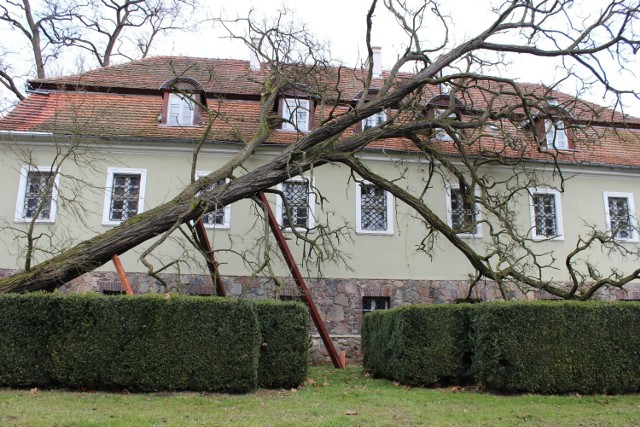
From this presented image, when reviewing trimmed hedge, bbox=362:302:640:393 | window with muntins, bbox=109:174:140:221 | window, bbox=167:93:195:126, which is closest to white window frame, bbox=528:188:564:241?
trimmed hedge, bbox=362:302:640:393

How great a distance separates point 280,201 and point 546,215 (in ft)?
25.9

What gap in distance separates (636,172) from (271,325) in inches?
521

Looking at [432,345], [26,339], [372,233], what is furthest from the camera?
[372,233]

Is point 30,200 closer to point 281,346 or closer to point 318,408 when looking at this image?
point 281,346

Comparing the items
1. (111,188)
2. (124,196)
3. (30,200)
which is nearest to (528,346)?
(124,196)

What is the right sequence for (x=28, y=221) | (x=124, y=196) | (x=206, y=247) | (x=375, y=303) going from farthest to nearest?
(x=375, y=303)
(x=124, y=196)
(x=28, y=221)
(x=206, y=247)

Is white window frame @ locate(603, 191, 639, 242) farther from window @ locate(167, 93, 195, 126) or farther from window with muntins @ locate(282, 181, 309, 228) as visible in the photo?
window @ locate(167, 93, 195, 126)

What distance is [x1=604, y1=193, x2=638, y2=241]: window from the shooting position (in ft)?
54.2

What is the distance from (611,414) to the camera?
730 centimetres

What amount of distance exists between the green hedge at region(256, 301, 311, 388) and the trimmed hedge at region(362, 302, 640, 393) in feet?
6.07

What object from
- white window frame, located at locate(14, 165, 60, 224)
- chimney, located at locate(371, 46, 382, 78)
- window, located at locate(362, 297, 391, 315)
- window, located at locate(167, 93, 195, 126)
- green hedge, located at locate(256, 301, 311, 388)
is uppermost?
chimney, located at locate(371, 46, 382, 78)

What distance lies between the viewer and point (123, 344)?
8.40 meters

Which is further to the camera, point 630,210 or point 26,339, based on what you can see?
point 630,210

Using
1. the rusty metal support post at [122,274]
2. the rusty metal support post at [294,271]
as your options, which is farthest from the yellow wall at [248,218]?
the rusty metal support post at [122,274]
